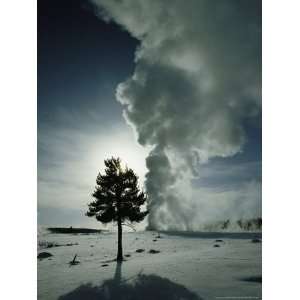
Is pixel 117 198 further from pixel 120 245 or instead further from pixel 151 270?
pixel 151 270

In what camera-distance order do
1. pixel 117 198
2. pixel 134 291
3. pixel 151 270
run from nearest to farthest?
pixel 134 291 → pixel 151 270 → pixel 117 198

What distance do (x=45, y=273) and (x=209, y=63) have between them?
20.4 feet

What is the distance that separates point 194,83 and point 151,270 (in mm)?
4499

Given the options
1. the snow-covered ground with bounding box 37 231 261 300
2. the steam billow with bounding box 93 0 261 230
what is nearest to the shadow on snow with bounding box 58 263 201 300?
the snow-covered ground with bounding box 37 231 261 300

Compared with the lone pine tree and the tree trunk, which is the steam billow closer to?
the lone pine tree

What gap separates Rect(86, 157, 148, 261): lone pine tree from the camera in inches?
286

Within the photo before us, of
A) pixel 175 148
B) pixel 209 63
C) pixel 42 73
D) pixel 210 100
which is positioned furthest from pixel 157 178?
pixel 42 73

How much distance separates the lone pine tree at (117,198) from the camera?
23.8ft

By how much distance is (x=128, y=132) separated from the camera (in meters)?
7.33

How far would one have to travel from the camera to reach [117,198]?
8.51m

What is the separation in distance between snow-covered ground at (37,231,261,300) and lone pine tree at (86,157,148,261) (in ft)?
1.53

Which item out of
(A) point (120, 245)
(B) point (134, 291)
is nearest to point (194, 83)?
(A) point (120, 245)
